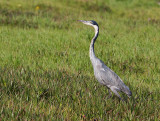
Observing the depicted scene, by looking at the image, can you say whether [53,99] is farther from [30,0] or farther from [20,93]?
[30,0]

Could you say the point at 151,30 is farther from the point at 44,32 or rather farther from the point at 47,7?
the point at 47,7

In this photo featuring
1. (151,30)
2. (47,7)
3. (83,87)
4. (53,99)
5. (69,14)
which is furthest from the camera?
(47,7)

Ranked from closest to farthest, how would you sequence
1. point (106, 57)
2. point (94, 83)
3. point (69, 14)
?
point (94, 83) → point (106, 57) → point (69, 14)

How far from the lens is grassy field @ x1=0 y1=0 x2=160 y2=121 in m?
3.67

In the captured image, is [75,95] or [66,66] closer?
[75,95]

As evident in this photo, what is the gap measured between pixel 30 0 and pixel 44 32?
211 inches

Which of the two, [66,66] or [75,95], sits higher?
[75,95]

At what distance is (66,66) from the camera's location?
5902mm

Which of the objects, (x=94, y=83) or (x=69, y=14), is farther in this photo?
(x=69, y=14)

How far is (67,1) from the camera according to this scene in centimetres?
1485

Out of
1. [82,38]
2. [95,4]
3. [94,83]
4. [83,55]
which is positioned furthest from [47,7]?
[94,83]

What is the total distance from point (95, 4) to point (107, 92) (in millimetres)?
11290

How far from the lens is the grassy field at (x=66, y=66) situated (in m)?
3.67

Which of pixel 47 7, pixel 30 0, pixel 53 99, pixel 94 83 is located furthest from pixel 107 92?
pixel 30 0
